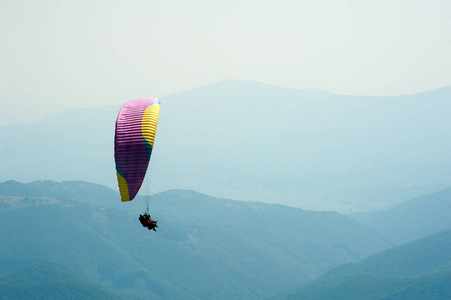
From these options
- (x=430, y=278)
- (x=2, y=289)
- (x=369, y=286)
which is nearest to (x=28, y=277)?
(x=2, y=289)

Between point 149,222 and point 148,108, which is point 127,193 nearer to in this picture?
point 149,222

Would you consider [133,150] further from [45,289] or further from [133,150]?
[45,289]

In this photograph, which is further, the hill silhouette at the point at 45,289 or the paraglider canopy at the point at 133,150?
the hill silhouette at the point at 45,289

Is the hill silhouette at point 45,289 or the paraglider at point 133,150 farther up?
the hill silhouette at point 45,289

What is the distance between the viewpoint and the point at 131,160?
5044 centimetres

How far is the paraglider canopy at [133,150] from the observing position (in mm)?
50062

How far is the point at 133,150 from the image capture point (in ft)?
165

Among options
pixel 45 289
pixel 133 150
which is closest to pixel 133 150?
pixel 133 150

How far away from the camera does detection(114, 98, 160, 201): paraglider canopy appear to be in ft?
164

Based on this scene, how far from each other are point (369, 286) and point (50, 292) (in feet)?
369

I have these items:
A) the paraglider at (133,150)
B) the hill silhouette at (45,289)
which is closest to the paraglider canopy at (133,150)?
the paraglider at (133,150)

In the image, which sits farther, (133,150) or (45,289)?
(45,289)

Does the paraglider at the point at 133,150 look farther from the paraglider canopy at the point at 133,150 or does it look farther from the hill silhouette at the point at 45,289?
the hill silhouette at the point at 45,289

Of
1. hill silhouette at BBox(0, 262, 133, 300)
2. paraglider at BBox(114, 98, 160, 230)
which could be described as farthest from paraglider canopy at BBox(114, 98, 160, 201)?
hill silhouette at BBox(0, 262, 133, 300)
